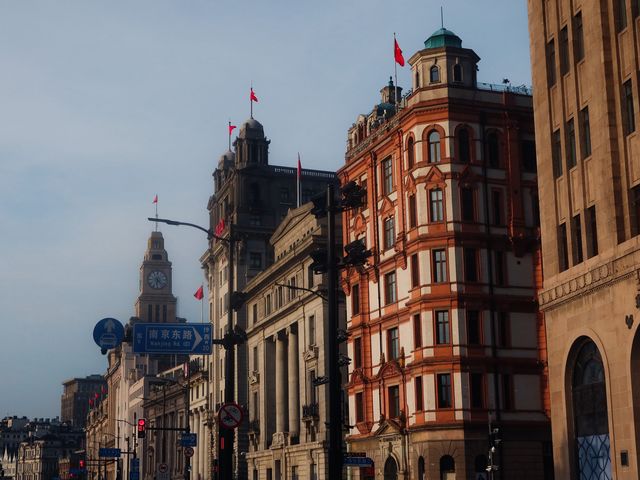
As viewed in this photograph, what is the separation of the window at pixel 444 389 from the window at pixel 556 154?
1814 centimetres

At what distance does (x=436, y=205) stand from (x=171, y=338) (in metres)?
23.8

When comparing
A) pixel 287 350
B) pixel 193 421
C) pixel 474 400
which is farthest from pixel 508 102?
pixel 193 421

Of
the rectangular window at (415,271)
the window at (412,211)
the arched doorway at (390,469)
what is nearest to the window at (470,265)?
the rectangular window at (415,271)

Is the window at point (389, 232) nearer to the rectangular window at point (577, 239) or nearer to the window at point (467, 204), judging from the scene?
the window at point (467, 204)

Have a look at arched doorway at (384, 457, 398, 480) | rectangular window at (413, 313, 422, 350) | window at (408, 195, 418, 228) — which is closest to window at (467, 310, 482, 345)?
rectangular window at (413, 313, 422, 350)

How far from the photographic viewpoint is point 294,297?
8844cm

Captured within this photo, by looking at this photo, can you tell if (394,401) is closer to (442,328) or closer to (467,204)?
(442,328)

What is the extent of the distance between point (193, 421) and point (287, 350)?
45628mm

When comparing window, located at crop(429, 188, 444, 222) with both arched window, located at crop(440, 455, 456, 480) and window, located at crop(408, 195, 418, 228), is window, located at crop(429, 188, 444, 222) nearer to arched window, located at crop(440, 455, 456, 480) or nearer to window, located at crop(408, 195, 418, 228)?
window, located at crop(408, 195, 418, 228)

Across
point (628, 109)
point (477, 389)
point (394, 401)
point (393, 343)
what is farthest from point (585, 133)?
point (394, 401)

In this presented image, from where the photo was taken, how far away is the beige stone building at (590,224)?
1539 inches

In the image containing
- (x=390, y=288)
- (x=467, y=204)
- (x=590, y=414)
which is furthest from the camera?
(x=390, y=288)

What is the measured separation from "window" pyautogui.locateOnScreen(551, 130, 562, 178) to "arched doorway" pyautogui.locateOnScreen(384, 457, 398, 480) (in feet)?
82.9

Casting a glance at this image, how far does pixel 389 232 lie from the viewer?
66.8 metres
